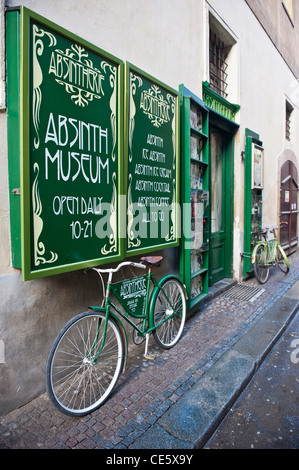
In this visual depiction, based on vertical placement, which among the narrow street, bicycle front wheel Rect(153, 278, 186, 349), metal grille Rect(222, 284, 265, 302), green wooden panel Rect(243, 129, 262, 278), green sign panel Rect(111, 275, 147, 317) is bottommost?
the narrow street

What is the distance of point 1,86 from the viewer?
217 centimetres

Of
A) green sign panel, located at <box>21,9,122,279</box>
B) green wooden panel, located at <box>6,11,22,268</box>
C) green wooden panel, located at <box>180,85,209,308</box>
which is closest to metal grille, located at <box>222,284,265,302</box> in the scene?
green wooden panel, located at <box>180,85,209,308</box>

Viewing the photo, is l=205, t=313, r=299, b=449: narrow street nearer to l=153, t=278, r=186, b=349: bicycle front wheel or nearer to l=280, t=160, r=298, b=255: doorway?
l=153, t=278, r=186, b=349: bicycle front wheel

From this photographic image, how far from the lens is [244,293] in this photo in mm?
5781

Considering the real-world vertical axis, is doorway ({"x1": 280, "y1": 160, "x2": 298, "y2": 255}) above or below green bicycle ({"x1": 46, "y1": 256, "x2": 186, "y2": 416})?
above

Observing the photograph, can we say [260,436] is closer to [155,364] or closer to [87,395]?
[155,364]

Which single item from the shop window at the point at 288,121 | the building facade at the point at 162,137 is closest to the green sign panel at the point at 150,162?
the building facade at the point at 162,137

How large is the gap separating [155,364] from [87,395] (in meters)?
0.83

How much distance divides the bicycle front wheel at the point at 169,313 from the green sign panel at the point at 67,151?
3.13 feet

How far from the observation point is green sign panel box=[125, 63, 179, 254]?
123 inches

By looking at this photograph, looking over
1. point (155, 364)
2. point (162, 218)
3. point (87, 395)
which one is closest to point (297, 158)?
point (162, 218)

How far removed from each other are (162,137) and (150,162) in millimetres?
408

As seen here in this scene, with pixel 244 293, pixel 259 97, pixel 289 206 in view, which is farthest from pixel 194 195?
pixel 289 206

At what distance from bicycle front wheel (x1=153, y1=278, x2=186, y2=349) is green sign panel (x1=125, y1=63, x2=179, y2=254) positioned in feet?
1.74
